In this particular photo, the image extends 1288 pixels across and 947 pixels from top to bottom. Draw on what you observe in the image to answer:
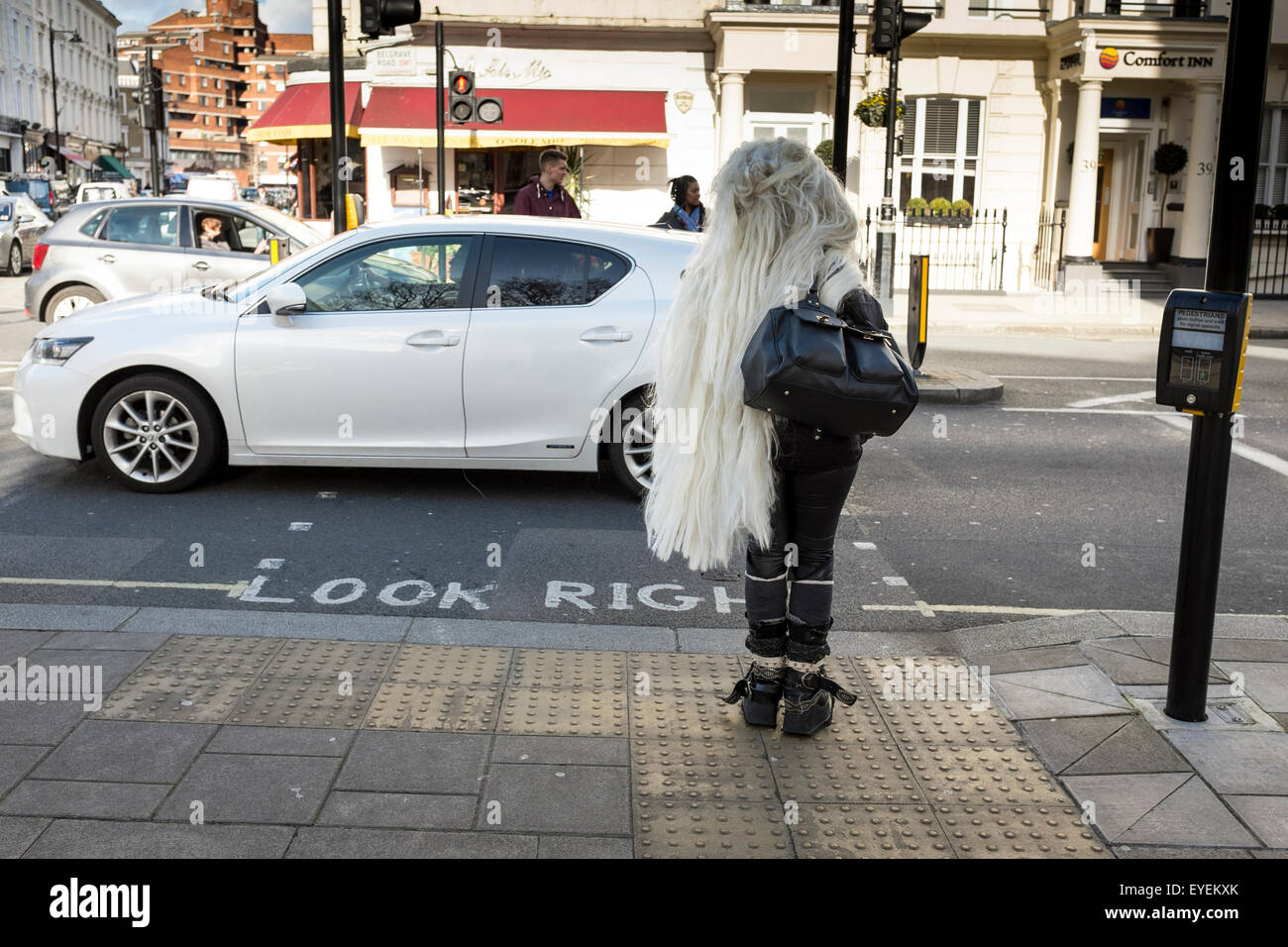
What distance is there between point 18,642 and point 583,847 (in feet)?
8.63

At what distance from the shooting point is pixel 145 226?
43.7 feet

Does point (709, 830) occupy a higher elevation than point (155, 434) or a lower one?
lower

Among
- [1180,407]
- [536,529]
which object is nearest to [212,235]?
[536,529]

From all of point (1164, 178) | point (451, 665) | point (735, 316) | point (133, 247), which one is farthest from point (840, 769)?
point (1164, 178)

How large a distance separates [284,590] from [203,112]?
162322 millimetres

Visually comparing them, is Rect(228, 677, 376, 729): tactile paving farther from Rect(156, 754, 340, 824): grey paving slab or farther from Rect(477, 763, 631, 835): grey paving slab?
A: Rect(477, 763, 631, 835): grey paving slab

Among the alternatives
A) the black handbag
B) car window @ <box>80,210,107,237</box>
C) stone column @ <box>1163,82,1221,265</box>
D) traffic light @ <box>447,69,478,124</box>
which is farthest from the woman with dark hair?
stone column @ <box>1163,82,1221,265</box>

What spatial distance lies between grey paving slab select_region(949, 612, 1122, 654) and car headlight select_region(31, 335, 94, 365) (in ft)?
16.8

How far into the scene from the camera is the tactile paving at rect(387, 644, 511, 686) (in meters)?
4.54

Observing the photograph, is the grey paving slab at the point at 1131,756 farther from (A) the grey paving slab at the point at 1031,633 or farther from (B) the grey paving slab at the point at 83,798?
(B) the grey paving slab at the point at 83,798

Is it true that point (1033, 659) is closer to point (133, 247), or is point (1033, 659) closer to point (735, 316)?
point (735, 316)

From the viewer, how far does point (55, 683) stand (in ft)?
14.3

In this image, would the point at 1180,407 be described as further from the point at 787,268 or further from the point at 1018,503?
the point at 1018,503

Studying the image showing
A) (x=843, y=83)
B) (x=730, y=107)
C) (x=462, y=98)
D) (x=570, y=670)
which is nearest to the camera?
(x=570, y=670)
